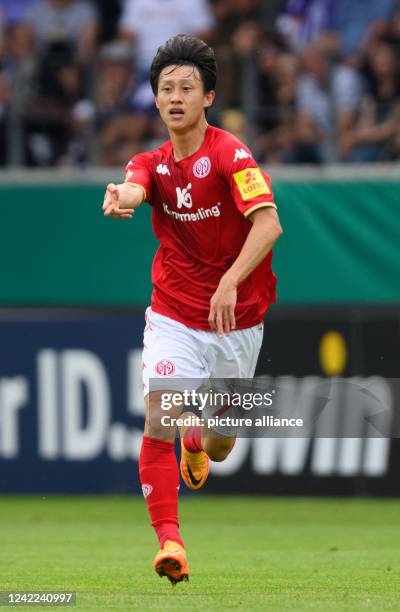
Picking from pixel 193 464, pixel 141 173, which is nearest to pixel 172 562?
pixel 193 464

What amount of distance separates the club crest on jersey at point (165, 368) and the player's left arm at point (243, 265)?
307 mm

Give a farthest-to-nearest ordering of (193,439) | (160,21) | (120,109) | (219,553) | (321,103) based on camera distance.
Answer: (160,21) → (120,109) → (321,103) → (219,553) → (193,439)

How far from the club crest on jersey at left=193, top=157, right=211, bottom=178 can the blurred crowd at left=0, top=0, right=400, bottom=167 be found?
6043 mm

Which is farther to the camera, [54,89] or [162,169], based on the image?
[54,89]

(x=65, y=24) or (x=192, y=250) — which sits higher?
(x=65, y=24)

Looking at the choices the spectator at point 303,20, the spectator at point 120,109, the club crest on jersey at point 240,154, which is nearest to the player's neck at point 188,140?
the club crest on jersey at point 240,154

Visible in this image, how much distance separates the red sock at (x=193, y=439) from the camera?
24.2ft

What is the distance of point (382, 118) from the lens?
41.5 ft

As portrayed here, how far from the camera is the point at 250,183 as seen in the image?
21.1ft

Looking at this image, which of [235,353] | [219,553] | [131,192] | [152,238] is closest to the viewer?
[131,192]

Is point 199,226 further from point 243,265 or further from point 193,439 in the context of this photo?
point 193,439

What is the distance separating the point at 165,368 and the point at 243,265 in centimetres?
64

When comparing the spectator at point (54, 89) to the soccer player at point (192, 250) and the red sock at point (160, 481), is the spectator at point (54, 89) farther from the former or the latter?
the red sock at point (160, 481)

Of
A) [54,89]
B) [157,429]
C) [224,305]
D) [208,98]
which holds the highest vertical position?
[208,98]
